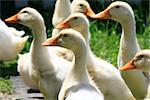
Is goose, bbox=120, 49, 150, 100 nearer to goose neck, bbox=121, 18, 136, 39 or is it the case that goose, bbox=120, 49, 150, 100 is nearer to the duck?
goose neck, bbox=121, 18, 136, 39

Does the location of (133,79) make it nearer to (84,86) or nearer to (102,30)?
(84,86)

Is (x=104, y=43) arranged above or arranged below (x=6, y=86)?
below

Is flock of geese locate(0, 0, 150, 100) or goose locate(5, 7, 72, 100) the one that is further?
goose locate(5, 7, 72, 100)

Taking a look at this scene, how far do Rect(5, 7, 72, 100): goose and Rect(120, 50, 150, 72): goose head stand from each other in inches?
27.2

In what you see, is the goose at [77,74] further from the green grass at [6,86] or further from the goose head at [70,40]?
the green grass at [6,86]

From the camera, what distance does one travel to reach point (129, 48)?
6.81 m

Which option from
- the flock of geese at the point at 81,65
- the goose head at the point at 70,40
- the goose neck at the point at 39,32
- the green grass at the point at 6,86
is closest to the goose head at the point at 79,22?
the flock of geese at the point at 81,65

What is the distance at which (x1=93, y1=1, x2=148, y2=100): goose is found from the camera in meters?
6.73

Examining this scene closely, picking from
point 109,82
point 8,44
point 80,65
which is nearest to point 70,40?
point 80,65

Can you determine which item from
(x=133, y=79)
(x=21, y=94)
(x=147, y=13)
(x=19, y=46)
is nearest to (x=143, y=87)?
(x=133, y=79)

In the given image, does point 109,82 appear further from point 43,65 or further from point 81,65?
point 43,65

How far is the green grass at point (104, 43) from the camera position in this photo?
30.2ft

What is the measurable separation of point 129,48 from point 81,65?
0.93 meters

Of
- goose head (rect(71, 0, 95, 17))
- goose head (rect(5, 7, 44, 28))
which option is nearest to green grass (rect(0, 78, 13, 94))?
goose head (rect(71, 0, 95, 17))
